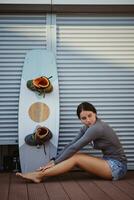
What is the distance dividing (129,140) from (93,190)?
168cm

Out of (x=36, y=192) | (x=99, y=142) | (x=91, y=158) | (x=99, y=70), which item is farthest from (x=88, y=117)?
(x=99, y=70)

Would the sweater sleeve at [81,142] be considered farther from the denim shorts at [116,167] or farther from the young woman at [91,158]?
the denim shorts at [116,167]

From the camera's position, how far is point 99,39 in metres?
5.32

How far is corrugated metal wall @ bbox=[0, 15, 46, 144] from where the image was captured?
5.20m

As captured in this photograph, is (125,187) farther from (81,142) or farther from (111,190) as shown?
(81,142)

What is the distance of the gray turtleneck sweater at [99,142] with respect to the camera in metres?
4.13

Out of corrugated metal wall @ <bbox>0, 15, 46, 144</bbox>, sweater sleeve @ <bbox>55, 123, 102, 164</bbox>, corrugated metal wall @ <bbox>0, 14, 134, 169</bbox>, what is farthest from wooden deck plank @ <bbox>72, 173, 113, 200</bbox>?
corrugated metal wall @ <bbox>0, 15, 46, 144</bbox>

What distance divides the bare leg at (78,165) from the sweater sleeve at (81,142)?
5 centimetres

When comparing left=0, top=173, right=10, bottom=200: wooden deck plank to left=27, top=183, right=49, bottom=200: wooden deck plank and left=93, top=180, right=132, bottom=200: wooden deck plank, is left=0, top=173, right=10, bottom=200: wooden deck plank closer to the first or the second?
left=27, top=183, right=49, bottom=200: wooden deck plank

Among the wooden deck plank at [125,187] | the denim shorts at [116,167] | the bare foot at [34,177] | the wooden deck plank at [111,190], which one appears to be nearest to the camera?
the wooden deck plank at [111,190]

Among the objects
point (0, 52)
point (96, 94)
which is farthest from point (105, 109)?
point (0, 52)

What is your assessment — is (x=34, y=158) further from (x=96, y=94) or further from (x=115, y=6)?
(x=115, y=6)

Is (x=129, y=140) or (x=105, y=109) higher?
(x=105, y=109)

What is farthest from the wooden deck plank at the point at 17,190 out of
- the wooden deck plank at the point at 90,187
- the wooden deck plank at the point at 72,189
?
the wooden deck plank at the point at 90,187
